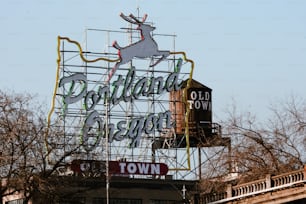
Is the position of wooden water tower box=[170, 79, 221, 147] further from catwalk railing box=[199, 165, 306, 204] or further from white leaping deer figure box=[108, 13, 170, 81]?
catwalk railing box=[199, 165, 306, 204]

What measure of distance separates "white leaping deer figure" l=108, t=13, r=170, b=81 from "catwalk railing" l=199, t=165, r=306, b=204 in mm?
15802

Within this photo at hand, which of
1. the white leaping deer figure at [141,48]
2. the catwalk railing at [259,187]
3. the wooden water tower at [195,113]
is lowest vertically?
the catwalk railing at [259,187]

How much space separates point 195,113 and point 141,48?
10.9 metres

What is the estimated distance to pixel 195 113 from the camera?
327 ft

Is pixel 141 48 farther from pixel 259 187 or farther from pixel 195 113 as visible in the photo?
pixel 259 187

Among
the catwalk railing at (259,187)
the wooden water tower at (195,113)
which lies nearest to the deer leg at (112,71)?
the wooden water tower at (195,113)

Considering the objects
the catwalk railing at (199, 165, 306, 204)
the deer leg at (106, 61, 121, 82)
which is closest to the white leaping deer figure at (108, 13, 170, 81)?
the deer leg at (106, 61, 121, 82)

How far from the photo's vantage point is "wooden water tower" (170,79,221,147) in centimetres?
9556

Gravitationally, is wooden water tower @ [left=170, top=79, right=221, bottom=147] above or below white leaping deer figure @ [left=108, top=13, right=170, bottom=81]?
below

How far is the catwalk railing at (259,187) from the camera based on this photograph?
6569 centimetres

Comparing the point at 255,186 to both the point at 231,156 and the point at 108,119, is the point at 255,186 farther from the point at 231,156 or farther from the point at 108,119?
the point at 108,119

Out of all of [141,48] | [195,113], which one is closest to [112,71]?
[141,48]

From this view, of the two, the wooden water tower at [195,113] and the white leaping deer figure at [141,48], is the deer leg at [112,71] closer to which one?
the white leaping deer figure at [141,48]

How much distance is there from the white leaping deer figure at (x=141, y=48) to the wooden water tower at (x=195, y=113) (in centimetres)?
431
